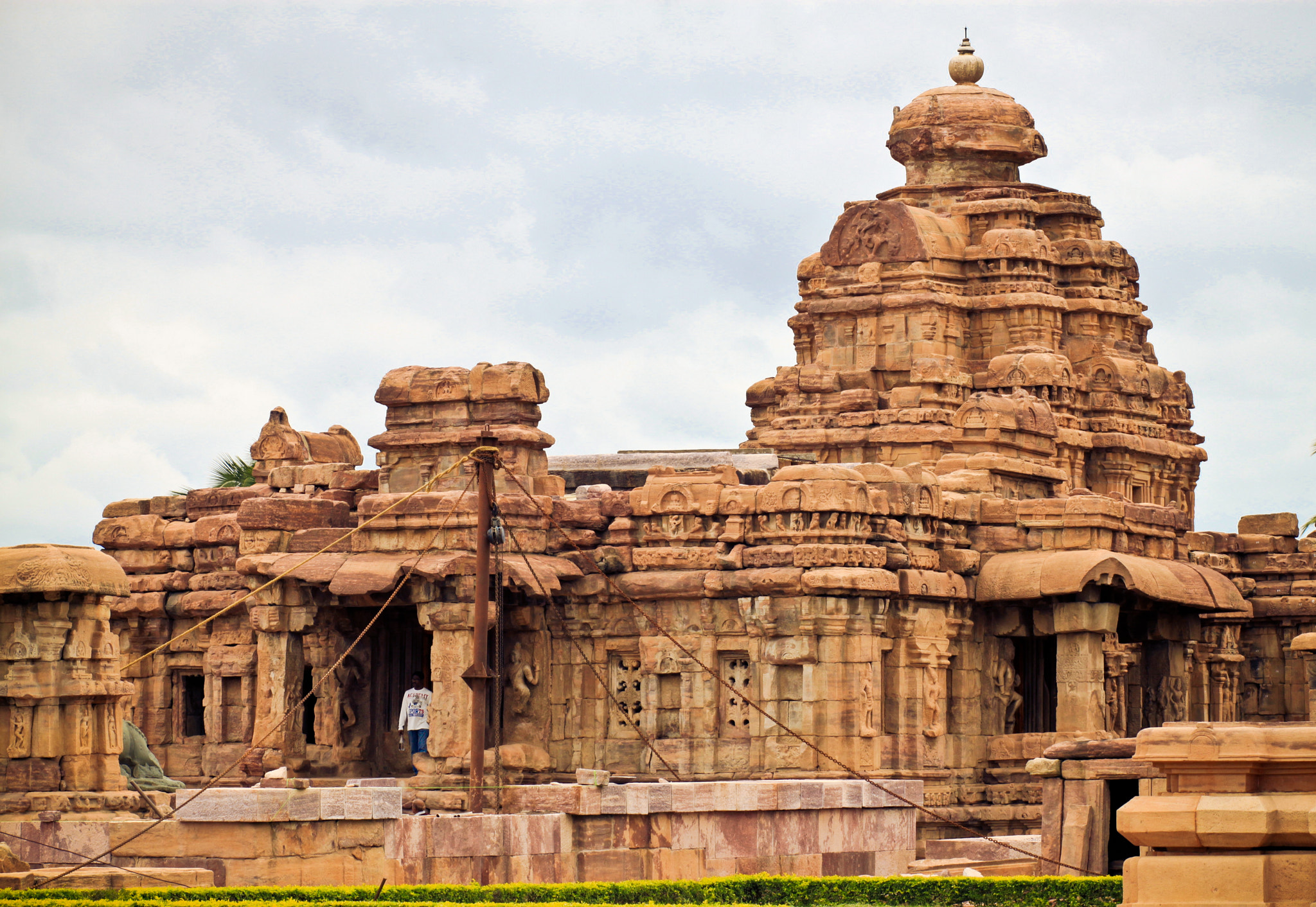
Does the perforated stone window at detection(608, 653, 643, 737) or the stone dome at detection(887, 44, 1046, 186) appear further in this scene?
the stone dome at detection(887, 44, 1046, 186)

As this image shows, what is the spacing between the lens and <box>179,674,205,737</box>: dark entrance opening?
43.0 m

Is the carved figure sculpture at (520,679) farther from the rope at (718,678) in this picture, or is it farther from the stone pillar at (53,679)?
the stone pillar at (53,679)

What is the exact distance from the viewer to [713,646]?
37.2 m

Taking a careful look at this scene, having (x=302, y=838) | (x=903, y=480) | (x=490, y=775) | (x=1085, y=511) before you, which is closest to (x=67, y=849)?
(x=302, y=838)

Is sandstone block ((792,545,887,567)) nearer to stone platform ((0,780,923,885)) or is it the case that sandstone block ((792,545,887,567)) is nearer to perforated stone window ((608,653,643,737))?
perforated stone window ((608,653,643,737))

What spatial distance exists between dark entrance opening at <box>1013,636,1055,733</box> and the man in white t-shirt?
929 cm

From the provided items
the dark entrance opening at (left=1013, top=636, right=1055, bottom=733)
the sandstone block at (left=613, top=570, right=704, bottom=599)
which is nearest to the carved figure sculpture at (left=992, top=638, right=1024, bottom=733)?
the dark entrance opening at (left=1013, top=636, right=1055, bottom=733)

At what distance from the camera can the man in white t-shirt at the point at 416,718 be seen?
36.6 metres

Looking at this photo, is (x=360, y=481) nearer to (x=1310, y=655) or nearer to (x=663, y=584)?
(x=663, y=584)

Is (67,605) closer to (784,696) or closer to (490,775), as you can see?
(490,775)

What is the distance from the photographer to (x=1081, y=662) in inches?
1505

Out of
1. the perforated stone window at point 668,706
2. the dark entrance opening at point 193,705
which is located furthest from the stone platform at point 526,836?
the dark entrance opening at point 193,705

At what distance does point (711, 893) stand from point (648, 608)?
11.6 m

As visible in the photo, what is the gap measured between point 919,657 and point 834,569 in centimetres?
211
